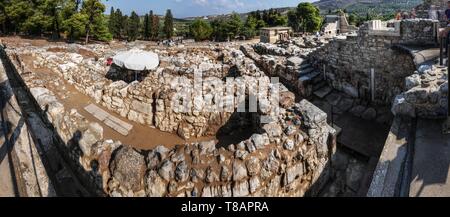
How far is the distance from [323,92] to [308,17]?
124 feet

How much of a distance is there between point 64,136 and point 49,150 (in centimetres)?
72

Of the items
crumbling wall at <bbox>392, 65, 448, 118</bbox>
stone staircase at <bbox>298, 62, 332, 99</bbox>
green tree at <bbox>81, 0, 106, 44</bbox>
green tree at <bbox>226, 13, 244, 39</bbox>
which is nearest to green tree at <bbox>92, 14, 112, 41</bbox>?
green tree at <bbox>81, 0, 106, 44</bbox>

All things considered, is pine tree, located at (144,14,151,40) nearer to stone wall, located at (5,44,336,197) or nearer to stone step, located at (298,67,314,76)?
stone step, located at (298,67,314,76)

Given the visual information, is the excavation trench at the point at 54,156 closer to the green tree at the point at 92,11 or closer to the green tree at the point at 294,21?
the green tree at the point at 92,11

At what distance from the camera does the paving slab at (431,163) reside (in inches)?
165

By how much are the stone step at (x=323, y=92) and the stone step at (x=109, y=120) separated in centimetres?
813

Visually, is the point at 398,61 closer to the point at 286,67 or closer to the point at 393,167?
the point at 286,67

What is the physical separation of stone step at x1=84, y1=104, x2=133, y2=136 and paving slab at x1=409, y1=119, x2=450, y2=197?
A: 8.72m

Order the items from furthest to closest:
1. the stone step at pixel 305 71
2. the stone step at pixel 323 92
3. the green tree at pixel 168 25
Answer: the green tree at pixel 168 25 → the stone step at pixel 305 71 → the stone step at pixel 323 92

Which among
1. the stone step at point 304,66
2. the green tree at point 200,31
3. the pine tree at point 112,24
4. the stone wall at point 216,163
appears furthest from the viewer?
the pine tree at point 112,24

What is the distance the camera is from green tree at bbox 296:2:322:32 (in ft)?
158

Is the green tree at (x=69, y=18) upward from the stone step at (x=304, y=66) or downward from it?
upward

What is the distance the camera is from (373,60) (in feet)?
40.4

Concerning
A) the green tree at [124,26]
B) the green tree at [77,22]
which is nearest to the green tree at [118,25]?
the green tree at [124,26]
